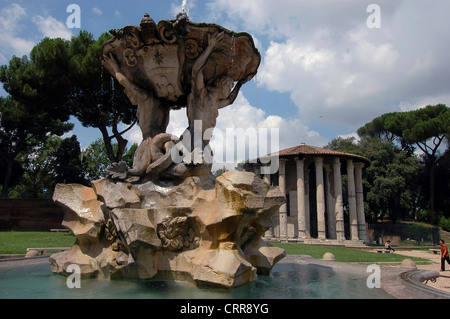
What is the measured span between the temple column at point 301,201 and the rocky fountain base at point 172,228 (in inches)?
839

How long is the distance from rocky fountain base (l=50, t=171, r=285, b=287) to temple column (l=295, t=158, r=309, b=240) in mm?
21299

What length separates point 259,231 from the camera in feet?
18.0

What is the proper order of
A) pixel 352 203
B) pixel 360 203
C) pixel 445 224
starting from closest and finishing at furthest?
pixel 352 203 < pixel 360 203 < pixel 445 224

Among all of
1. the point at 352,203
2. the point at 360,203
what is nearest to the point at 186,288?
the point at 352,203

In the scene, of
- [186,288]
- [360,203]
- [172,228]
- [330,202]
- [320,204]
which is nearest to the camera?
[186,288]

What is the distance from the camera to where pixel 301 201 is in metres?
26.3

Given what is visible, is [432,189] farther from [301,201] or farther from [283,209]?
[283,209]

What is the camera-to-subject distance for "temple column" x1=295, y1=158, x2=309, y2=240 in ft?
85.0

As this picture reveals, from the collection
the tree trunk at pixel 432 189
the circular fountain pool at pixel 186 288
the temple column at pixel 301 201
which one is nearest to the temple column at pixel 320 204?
the temple column at pixel 301 201

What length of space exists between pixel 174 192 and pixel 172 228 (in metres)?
0.75

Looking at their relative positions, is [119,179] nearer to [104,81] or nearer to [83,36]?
[104,81]

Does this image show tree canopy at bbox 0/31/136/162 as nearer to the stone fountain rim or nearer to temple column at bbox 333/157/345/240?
the stone fountain rim

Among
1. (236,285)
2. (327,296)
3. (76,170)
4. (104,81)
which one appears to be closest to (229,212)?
(236,285)

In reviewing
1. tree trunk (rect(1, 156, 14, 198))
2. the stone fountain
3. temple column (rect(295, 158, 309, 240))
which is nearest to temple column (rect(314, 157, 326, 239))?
temple column (rect(295, 158, 309, 240))
